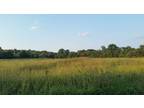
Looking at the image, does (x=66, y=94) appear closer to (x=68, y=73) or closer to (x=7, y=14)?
(x=68, y=73)

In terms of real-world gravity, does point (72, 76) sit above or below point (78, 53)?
below

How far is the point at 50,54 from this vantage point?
14.0ft

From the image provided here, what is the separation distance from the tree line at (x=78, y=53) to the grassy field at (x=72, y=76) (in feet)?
0.18

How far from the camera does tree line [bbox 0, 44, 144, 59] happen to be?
4.23 metres

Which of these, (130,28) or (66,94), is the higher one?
(130,28)

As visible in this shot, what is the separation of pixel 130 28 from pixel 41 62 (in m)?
1.06

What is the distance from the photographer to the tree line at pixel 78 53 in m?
4.23

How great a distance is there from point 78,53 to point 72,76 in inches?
10.4

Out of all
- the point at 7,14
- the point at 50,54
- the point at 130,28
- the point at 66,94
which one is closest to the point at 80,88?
the point at 66,94

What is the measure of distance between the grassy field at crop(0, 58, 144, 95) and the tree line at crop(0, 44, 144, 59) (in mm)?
56

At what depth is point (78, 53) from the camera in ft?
13.9
